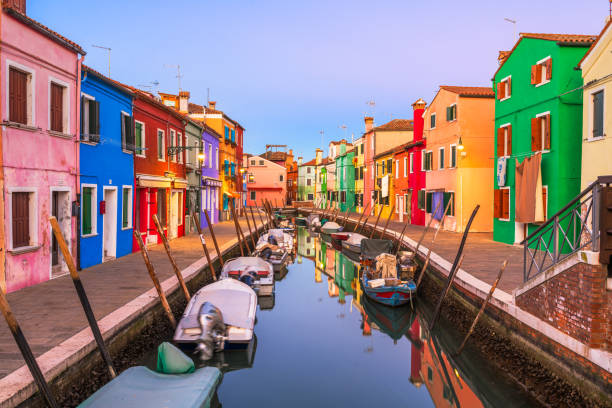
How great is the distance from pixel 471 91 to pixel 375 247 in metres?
11.0

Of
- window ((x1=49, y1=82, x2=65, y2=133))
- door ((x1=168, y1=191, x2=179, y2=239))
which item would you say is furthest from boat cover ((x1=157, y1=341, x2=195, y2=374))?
door ((x1=168, y1=191, x2=179, y2=239))

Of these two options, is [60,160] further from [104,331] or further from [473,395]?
[473,395]

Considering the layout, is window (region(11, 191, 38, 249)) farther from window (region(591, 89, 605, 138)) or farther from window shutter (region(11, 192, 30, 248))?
window (region(591, 89, 605, 138))

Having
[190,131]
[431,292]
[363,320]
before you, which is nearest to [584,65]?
[431,292]

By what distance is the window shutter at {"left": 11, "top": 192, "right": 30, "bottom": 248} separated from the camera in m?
10.1

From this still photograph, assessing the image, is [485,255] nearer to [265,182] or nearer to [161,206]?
[161,206]

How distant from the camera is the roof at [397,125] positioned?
41.3 m

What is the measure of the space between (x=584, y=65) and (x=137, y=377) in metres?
15.1

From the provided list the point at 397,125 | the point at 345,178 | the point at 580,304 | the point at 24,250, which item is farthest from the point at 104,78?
the point at 345,178

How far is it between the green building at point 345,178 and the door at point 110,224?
34742 millimetres

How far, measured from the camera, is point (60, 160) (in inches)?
462

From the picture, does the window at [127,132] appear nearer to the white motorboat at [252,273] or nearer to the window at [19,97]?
the window at [19,97]

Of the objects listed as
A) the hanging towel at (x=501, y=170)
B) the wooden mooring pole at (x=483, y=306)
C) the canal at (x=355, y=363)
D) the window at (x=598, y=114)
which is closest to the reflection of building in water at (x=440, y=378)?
the canal at (x=355, y=363)

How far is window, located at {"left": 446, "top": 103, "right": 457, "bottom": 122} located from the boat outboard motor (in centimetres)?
1968
